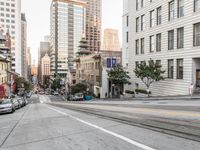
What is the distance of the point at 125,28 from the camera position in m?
64.9

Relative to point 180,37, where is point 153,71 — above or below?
below

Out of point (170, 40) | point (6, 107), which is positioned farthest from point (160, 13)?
point (6, 107)

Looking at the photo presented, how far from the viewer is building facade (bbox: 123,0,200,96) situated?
1331 inches

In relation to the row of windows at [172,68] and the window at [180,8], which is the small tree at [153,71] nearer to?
the row of windows at [172,68]

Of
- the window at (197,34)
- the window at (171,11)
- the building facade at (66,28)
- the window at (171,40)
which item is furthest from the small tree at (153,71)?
the building facade at (66,28)

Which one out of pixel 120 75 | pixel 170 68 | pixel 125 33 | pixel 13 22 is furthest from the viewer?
pixel 13 22

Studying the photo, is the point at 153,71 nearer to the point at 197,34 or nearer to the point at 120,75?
the point at 197,34

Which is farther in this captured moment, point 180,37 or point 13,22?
point 13,22

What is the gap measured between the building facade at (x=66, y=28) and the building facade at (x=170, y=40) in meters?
140

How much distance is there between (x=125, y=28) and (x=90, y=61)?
23.2m

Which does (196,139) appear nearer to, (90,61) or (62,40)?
(90,61)

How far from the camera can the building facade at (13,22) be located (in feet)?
504

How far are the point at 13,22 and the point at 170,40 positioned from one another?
431 feet

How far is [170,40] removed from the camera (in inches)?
1519
